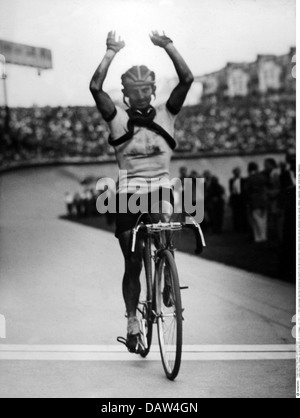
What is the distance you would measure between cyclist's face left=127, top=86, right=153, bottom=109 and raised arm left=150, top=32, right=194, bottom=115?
15 cm

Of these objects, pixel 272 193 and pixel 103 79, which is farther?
pixel 272 193

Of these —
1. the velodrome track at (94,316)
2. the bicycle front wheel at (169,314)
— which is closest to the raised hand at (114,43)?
the velodrome track at (94,316)

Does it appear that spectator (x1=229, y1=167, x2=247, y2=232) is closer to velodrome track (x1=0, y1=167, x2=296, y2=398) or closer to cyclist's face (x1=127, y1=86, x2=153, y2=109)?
velodrome track (x1=0, y1=167, x2=296, y2=398)

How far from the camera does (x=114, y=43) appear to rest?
6.73 meters

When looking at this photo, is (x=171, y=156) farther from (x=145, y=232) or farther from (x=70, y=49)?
(x=70, y=49)

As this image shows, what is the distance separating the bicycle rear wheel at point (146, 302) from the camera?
6441mm

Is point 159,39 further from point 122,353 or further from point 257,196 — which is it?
point 122,353

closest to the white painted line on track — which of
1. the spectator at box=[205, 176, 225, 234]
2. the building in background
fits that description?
the spectator at box=[205, 176, 225, 234]

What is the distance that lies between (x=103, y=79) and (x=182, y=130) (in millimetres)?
624

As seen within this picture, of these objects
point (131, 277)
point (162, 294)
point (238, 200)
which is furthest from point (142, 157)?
point (238, 200)

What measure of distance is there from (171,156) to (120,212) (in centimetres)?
49

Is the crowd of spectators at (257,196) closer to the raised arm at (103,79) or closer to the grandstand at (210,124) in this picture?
the grandstand at (210,124)

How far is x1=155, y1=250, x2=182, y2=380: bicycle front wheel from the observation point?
603 cm
